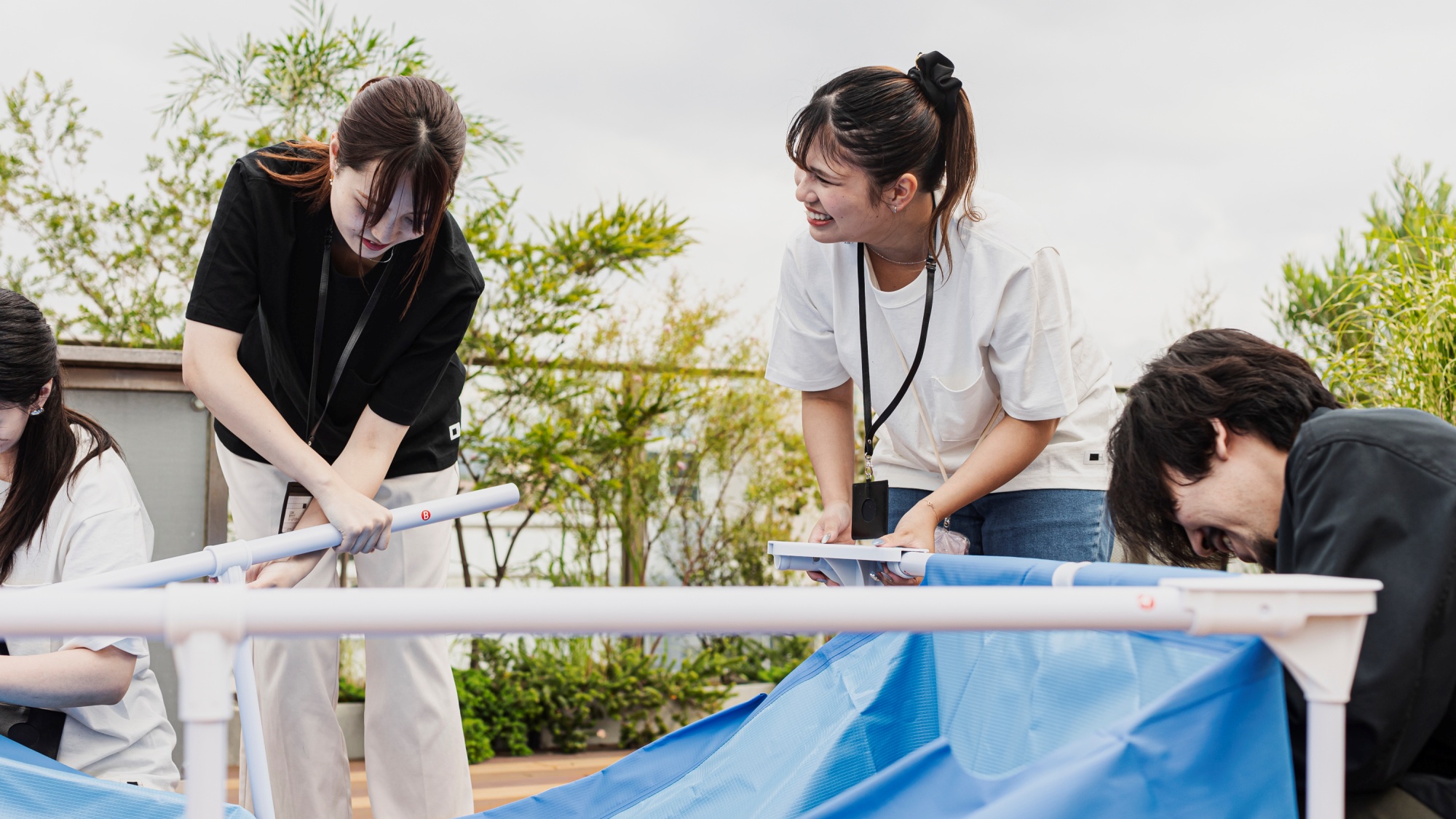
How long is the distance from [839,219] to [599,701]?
8.49 ft

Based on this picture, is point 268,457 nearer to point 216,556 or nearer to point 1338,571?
point 216,556

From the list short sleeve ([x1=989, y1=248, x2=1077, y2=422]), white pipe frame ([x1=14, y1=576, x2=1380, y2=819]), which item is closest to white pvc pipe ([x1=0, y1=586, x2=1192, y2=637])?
white pipe frame ([x1=14, y1=576, x2=1380, y2=819])

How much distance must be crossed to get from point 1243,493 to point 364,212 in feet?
3.71

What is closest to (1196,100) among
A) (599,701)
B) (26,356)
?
(599,701)

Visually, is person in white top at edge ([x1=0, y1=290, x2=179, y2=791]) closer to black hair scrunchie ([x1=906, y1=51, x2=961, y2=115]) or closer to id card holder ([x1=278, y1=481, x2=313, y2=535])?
id card holder ([x1=278, y1=481, x2=313, y2=535])

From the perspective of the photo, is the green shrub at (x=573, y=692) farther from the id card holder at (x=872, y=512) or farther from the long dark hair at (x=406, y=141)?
the long dark hair at (x=406, y=141)

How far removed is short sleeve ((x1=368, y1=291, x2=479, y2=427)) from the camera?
1632mm

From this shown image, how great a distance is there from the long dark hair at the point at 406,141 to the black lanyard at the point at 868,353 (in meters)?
0.61

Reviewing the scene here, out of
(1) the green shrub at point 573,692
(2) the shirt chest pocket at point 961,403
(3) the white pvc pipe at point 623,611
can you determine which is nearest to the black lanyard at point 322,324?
(2) the shirt chest pocket at point 961,403

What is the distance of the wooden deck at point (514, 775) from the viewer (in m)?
2.86

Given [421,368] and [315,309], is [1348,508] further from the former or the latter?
[315,309]

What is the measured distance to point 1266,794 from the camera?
Result: 64 cm

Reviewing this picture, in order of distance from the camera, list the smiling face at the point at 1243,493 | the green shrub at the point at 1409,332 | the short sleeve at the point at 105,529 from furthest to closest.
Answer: the green shrub at the point at 1409,332, the short sleeve at the point at 105,529, the smiling face at the point at 1243,493

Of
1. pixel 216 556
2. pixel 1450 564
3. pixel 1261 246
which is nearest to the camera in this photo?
pixel 1450 564
